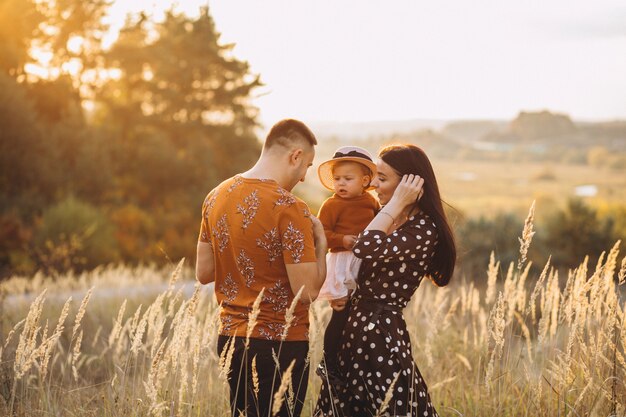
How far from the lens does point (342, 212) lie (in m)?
3.87

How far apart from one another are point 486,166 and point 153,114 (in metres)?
103

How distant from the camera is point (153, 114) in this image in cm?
2958

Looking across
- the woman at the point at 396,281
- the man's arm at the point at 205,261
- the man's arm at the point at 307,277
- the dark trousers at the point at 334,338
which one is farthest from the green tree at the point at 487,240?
the man's arm at the point at 307,277

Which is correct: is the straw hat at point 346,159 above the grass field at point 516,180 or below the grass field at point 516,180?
above

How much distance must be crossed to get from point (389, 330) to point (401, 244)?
0.48 m

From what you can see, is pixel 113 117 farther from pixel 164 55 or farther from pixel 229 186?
pixel 229 186

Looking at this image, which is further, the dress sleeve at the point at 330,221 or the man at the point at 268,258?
the dress sleeve at the point at 330,221

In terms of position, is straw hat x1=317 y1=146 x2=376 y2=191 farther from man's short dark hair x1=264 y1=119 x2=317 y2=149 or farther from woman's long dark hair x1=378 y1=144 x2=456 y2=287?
man's short dark hair x1=264 y1=119 x2=317 y2=149

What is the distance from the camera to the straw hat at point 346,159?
12.4ft

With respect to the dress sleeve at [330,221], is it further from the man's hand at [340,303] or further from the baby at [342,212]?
the man's hand at [340,303]

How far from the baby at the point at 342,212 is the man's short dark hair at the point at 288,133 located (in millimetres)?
436

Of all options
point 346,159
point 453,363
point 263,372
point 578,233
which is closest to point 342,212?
point 346,159

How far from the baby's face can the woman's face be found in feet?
0.58

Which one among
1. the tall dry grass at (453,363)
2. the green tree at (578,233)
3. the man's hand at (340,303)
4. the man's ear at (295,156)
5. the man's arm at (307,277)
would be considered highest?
the man's ear at (295,156)
